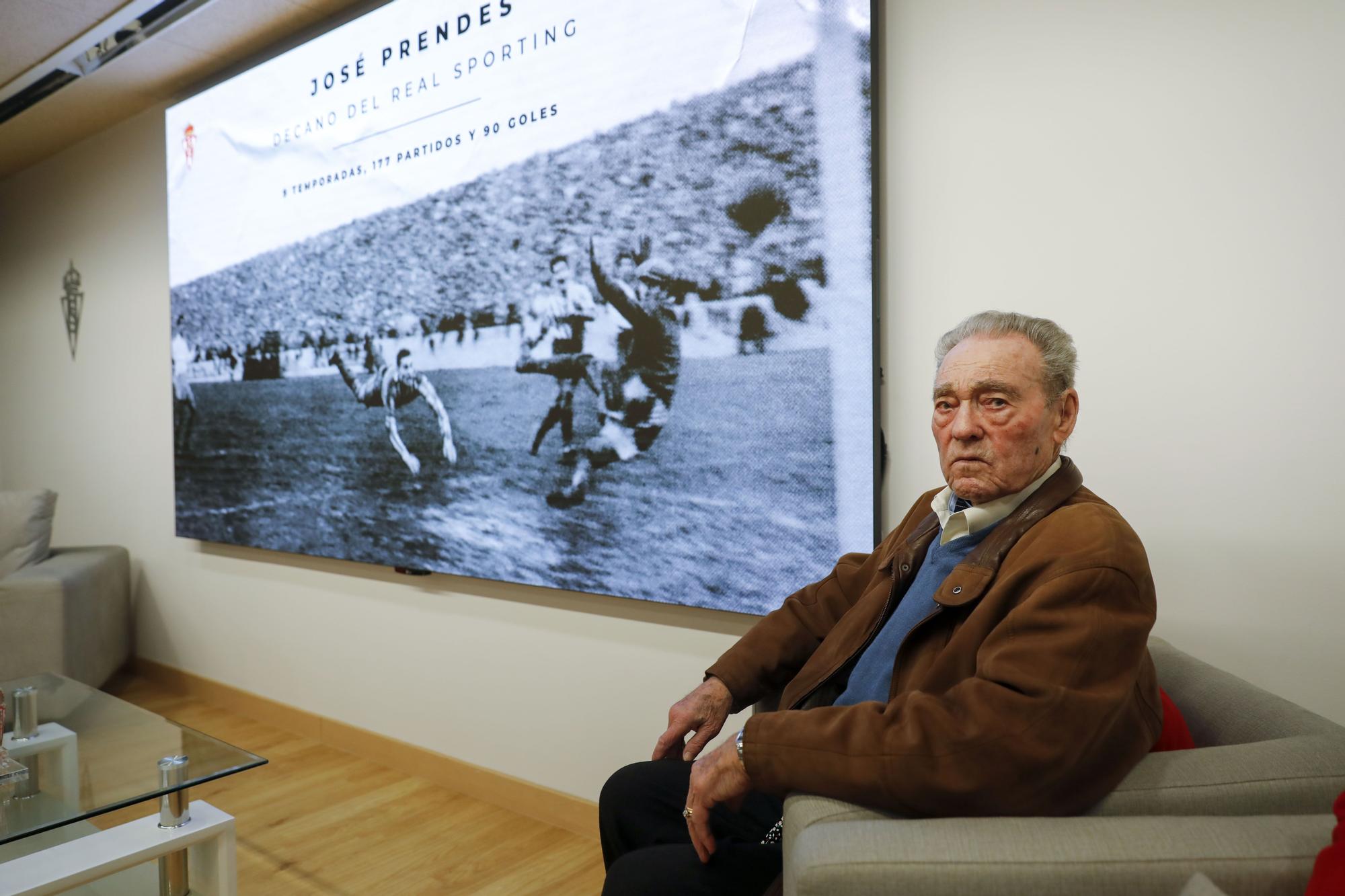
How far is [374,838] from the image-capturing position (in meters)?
2.41

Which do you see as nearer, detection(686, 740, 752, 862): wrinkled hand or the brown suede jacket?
the brown suede jacket

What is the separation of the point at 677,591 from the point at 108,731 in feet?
4.52

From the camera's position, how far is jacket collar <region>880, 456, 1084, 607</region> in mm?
1210

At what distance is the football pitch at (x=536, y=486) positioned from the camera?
194cm

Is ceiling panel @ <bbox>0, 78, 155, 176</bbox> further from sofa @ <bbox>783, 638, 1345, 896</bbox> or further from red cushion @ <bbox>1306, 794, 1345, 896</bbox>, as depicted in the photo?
red cushion @ <bbox>1306, 794, 1345, 896</bbox>

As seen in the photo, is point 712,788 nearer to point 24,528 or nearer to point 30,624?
point 30,624

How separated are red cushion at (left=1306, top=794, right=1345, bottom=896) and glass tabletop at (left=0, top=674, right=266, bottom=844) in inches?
68.0

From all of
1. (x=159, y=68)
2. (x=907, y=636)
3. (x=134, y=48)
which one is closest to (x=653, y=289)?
(x=907, y=636)

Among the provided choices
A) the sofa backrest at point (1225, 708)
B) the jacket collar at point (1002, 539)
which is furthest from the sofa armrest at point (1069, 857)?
the jacket collar at point (1002, 539)

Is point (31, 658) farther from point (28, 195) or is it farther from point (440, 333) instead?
point (28, 195)

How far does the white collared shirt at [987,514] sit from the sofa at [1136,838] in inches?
15.1

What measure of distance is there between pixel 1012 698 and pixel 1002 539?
0.96 feet

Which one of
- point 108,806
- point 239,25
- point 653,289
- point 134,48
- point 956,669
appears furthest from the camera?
point 134,48

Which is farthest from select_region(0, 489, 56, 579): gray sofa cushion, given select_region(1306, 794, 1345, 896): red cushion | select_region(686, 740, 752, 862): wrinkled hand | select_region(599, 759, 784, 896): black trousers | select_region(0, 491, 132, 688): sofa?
select_region(1306, 794, 1345, 896): red cushion
